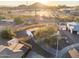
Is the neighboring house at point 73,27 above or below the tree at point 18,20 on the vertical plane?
below

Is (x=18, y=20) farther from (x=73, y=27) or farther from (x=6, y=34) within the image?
(x=73, y=27)

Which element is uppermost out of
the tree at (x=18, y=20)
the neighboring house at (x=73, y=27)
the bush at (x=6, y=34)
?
the tree at (x=18, y=20)

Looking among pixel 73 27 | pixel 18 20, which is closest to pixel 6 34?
pixel 18 20

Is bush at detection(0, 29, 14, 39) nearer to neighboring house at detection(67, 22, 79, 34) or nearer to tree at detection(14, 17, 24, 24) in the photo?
tree at detection(14, 17, 24, 24)

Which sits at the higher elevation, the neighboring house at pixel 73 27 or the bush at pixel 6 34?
the neighboring house at pixel 73 27

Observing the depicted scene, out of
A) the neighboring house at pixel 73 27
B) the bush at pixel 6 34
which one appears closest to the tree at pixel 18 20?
the bush at pixel 6 34

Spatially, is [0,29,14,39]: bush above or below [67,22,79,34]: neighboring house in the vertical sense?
below

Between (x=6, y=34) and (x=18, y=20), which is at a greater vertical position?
(x=18, y=20)

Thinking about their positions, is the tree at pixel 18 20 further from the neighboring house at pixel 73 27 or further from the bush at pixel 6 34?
the neighboring house at pixel 73 27

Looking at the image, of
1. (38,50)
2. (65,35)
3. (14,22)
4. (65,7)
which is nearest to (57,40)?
(65,35)

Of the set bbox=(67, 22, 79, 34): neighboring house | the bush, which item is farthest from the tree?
bbox=(67, 22, 79, 34): neighboring house

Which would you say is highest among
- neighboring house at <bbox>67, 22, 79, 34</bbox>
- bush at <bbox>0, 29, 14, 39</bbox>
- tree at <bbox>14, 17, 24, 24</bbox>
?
tree at <bbox>14, 17, 24, 24</bbox>
